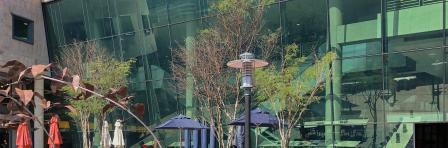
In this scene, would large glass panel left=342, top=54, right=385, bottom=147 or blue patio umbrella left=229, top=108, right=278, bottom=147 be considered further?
large glass panel left=342, top=54, right=385, bottom=147

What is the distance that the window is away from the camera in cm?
2805

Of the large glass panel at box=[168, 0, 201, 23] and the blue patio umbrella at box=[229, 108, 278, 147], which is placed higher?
the large glass panel at box=[168, 0, 201, 23]

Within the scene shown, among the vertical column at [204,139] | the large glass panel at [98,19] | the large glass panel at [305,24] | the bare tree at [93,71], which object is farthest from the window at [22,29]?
the large glass panel at [305,24]

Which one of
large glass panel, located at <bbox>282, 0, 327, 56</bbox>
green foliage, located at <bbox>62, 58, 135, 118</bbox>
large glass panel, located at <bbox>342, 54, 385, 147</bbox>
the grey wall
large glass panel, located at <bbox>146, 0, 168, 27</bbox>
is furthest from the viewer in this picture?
the grey wall

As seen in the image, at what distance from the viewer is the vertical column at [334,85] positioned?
785 inches

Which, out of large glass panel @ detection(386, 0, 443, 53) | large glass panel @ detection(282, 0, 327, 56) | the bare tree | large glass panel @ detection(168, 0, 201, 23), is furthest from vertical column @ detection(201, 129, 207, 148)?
large glass panel @ detection(386, 0, 443, 53)

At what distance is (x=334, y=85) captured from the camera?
20.0 metres

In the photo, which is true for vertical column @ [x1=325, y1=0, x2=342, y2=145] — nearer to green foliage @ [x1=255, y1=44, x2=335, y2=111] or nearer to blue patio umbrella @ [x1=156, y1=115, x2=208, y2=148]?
green foliage @ [x1=255, y1=44, x2=335, y2=111]

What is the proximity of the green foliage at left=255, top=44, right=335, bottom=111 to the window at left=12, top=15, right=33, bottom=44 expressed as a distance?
14.3m

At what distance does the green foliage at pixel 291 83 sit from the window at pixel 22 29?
14349 millimetres

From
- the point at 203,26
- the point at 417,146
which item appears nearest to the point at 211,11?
the point at 203,26

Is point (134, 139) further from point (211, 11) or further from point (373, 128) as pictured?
point (373, 128)

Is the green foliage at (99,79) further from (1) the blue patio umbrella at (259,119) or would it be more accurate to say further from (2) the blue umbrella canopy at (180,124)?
(1) the blue patio umbrella at (259,119)

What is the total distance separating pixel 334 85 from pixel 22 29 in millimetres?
16242
